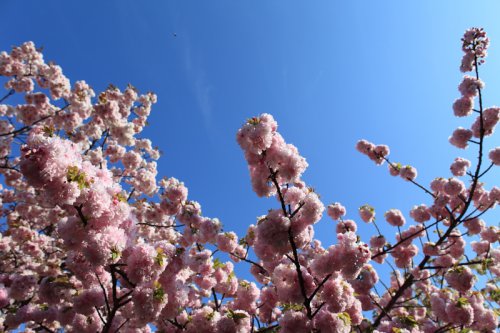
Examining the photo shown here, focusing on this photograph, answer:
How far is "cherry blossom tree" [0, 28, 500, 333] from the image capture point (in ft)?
9.69

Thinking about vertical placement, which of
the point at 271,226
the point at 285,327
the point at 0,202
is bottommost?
the point at 285,327

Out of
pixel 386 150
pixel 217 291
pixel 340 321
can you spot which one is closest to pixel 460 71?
pixel 386 150

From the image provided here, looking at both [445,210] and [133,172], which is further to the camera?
[133,172]

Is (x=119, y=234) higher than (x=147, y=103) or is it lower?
lower

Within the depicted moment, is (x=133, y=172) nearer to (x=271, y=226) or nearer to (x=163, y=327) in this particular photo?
(x=163, y=327)

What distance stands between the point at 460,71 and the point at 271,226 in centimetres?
722

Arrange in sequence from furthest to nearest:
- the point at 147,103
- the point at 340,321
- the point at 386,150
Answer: the point at 147,103, the point at 386,150, the point at 340,321

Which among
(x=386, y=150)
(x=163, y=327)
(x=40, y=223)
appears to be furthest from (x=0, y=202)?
(x=386, y=150)

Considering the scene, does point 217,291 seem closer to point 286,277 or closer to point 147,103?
point 286,277

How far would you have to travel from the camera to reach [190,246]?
309 inches

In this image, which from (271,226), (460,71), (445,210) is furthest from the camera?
(445,210)

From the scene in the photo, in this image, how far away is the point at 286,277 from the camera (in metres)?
3.77

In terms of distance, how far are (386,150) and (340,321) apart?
25.3ft

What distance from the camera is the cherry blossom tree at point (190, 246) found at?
2953mm
